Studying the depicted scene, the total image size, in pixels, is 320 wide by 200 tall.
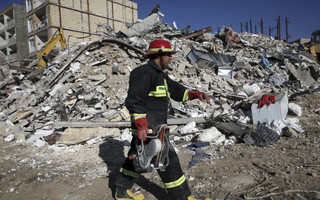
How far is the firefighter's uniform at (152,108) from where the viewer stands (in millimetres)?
2018

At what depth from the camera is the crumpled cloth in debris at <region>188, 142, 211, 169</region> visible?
3.43 m

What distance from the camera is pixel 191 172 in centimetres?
305

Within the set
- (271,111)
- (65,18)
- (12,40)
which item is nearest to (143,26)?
(271,111)

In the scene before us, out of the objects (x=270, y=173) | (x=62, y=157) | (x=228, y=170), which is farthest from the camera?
(x=62, y=157)

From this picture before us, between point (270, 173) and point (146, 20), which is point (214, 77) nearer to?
point (146, 20)

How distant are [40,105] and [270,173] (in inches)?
272

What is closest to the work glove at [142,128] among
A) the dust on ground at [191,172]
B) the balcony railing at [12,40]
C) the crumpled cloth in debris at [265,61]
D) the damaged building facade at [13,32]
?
the dust on ground at [191,172]

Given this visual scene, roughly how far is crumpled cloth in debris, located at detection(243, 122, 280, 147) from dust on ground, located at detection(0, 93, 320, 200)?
0.12 meters

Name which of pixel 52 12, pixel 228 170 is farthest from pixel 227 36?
pixel 52 12

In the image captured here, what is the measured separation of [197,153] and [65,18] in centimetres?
2386

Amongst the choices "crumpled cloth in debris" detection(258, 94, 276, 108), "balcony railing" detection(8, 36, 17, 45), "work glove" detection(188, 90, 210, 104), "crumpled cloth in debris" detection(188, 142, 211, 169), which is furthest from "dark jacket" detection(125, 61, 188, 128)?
"balcony railing" detection(8, 36, 17, 45)

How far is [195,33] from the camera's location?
43.8ft

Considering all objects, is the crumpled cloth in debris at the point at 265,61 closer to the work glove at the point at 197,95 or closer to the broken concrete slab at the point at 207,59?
the broken concrete slab at the point at 207,59

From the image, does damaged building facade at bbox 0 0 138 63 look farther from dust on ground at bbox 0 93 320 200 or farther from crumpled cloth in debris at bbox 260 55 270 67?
dust on ground at bbox 0 93 320 200
